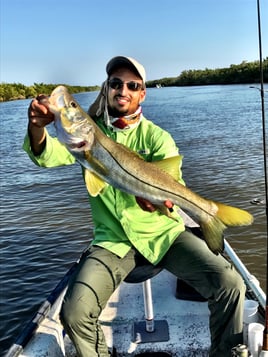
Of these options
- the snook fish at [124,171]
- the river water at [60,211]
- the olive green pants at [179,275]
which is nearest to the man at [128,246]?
the olive green pants at [179,275]

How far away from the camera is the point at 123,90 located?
3.65m

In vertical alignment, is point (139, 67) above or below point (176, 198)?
above

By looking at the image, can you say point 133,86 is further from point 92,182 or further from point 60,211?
point 60,211

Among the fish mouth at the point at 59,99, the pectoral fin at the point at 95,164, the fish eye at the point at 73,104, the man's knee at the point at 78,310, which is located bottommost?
the man's knee at the point at 78,310

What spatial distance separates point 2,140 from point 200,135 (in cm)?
1145

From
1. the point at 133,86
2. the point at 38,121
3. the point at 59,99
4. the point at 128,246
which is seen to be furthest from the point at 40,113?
the point at 128,246

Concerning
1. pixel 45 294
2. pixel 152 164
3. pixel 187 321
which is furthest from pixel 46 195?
pixel 152 164

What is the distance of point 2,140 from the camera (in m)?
26.3

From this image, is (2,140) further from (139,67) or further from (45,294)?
(139,67)

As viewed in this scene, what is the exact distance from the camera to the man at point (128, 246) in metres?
3.23

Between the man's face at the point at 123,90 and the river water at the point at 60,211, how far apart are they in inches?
152

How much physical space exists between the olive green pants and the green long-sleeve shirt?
0.36 ft

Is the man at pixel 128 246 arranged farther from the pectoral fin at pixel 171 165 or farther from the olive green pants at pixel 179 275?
the pectoral fin at pixel 171 165

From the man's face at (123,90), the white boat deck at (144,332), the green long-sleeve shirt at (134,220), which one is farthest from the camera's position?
the white boat deck at (144,332)
